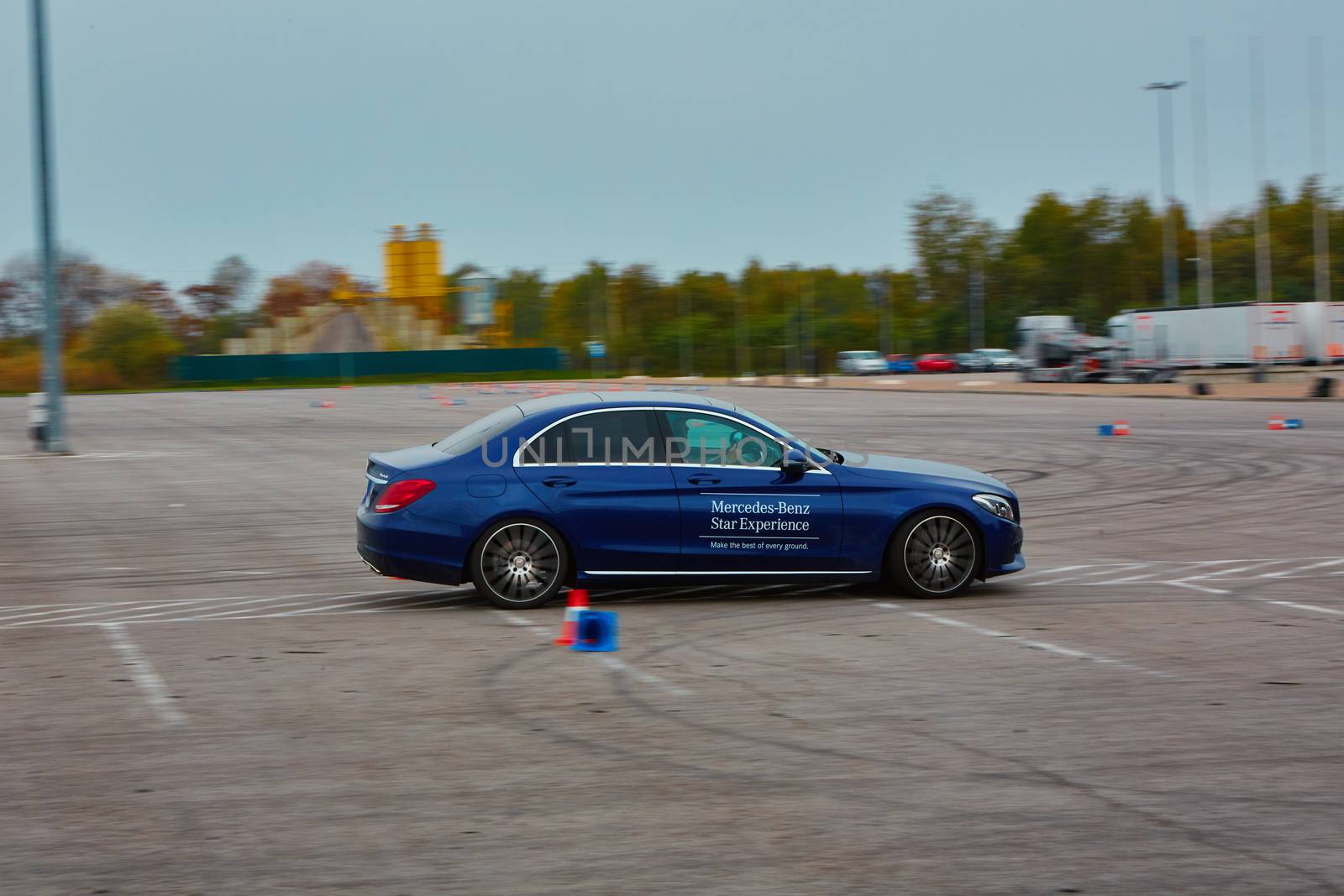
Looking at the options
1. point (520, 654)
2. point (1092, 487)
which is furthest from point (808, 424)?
point (520, 654)

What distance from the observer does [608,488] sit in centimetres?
978

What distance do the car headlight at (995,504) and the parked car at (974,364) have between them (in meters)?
81.7

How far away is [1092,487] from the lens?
59.7ft

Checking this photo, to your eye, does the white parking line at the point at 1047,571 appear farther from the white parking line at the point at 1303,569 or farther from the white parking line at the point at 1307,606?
the white parking line at the point at 1307,606

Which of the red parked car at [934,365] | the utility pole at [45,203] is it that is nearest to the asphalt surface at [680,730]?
the utility pole at [45,203]

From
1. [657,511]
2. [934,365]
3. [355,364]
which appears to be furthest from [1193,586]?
[934,365]

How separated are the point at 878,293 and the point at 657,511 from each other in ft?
324

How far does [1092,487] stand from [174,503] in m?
11.5

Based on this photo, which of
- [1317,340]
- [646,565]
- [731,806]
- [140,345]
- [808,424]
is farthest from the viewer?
[140,345]

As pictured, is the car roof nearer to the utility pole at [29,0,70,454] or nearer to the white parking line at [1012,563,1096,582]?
the white parking line at [1012,563,1096,582]

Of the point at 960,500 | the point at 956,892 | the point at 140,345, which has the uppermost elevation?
the point at 140,345

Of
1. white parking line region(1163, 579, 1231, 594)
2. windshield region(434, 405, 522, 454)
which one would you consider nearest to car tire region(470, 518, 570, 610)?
windshield region(434, 405, 522, 454)

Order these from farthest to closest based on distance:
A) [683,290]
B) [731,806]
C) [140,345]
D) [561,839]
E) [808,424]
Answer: [683,290], [140,345], [808,424], [731,806], [561,839]

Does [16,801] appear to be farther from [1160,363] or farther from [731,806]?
[1160,363]
